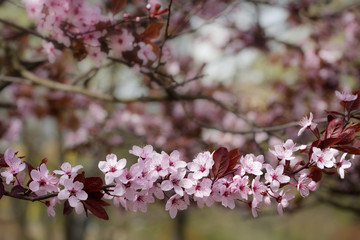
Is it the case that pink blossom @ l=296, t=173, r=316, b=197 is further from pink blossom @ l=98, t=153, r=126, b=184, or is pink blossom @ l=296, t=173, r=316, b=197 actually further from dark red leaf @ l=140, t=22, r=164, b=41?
dark red leaf @ l=140, t=22, r=164, b=41

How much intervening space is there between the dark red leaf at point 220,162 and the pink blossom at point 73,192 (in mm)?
443

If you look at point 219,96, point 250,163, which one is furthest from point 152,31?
point 219,96

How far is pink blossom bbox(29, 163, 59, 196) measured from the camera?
1320 mm

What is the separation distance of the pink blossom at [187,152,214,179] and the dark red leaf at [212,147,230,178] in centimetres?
2

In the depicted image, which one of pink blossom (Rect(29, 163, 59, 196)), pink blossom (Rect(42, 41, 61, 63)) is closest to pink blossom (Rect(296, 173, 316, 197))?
pink blossom (Rect(29, 163, 59, 196))

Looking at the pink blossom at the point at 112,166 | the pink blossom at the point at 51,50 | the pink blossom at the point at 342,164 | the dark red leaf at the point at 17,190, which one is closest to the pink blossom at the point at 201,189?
the pink blossom at the point at 112,166

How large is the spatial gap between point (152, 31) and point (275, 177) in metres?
1.03

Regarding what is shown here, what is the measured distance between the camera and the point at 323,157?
1355mm

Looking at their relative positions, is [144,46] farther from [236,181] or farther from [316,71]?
[316,71]

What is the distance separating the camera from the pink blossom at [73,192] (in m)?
1.30

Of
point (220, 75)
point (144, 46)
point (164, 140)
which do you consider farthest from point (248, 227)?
point (144, 46)

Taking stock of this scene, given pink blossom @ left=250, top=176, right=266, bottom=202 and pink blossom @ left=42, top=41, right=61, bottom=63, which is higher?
pink blossom @ left=42, top=41, right=61, bottom=63

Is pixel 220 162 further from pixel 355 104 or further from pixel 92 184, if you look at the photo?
pixel 355 104

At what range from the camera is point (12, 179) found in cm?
135
